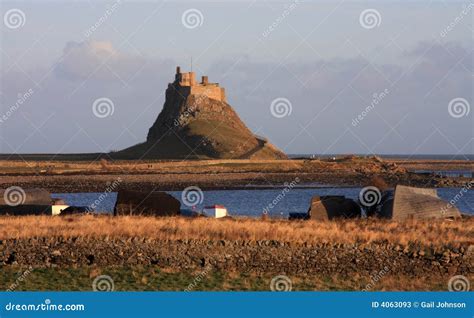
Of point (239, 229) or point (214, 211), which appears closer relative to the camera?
point (239, 229)

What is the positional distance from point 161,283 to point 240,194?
65256 millimetres

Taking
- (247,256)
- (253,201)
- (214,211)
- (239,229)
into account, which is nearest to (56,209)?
(214,211)

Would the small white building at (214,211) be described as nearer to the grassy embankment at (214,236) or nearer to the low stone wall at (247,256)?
the grassy embankment at (214,236)

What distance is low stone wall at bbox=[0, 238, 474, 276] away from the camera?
76.0ft

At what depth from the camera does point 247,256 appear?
2347cm

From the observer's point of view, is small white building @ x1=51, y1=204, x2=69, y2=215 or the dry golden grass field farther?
small white building @ x1=51, y1=204, x2=69, y2=215

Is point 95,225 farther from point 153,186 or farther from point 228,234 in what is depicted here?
point 153,186

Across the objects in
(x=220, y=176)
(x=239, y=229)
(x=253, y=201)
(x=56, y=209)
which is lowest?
(x=56, y=209)

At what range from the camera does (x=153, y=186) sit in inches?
3925

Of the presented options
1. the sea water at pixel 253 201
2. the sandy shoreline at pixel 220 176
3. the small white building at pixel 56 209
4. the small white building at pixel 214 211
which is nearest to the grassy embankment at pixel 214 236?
the small white building at pixel 56 209

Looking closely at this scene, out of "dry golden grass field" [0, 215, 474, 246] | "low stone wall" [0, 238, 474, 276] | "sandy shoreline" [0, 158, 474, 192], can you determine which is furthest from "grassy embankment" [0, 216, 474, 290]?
"sandy shoreline" [0, 158, 474, 192]

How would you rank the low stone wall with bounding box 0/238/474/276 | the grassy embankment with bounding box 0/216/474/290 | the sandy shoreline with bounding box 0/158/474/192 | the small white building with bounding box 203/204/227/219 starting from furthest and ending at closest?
1. the sandy shoreline with bounding box 0/158/474/192
2. the small white building with bounding box 203/204/227/219
3. the low stone wall with bounding box 0/238/474/276
4. the grassy embankment with bounding box 0/216/474/290

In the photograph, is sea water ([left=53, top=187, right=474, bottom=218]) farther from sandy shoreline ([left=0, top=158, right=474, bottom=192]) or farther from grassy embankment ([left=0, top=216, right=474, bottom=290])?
grassy embankment ([left=0, top=216, right=474, bottom=290])

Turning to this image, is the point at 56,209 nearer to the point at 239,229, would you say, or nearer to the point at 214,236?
the point at 239,229
